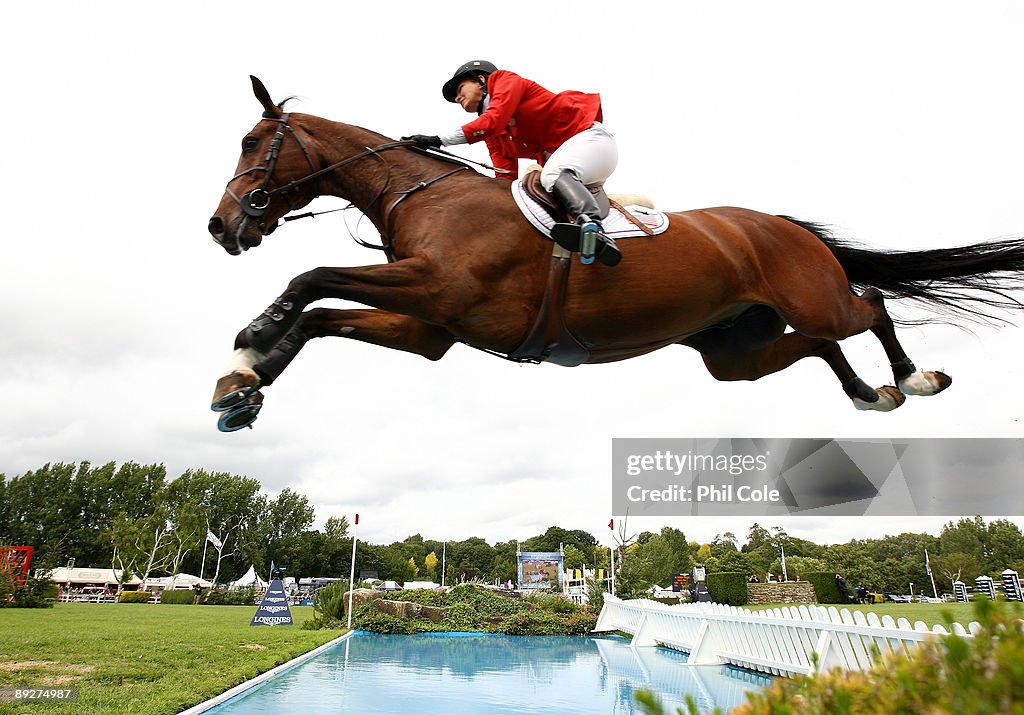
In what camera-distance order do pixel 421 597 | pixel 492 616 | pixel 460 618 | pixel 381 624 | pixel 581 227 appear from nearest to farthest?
pixel 581 227, pixel 381 624, pixel 460 618, pixel 492 616, pixel 421 597

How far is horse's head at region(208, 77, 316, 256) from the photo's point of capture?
3.47m

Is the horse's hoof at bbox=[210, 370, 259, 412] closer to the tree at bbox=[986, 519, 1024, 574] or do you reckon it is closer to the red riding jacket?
the red riding jacket

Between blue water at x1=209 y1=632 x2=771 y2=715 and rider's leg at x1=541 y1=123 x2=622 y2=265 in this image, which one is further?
blue water at x1=209 y1=632 x2=771 y2=715

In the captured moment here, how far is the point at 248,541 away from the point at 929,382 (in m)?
64.3

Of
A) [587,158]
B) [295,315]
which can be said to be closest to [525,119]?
[587,158]

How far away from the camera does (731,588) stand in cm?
2169

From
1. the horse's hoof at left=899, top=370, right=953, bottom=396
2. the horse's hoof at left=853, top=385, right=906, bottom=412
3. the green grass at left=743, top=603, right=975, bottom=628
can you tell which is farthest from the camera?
the green grass at left=743, top=603, right=975, bottom=628

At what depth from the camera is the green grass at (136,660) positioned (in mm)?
6695

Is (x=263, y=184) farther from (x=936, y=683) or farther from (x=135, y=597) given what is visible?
(x=135, y=597)

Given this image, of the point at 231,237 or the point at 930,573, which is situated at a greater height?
the point at 231,237

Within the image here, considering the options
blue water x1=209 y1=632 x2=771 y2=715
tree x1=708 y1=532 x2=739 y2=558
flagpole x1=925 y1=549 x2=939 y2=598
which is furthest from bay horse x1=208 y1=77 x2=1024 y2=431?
tree x1=708 y1=532 x2=739 y2=558

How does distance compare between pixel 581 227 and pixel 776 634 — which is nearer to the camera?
pixel 581 227

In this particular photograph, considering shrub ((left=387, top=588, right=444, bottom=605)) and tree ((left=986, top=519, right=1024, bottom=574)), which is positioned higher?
tree ((left=986, top=519, right=1024, bottom=574))

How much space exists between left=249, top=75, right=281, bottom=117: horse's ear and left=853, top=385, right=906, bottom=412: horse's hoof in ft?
12.7
